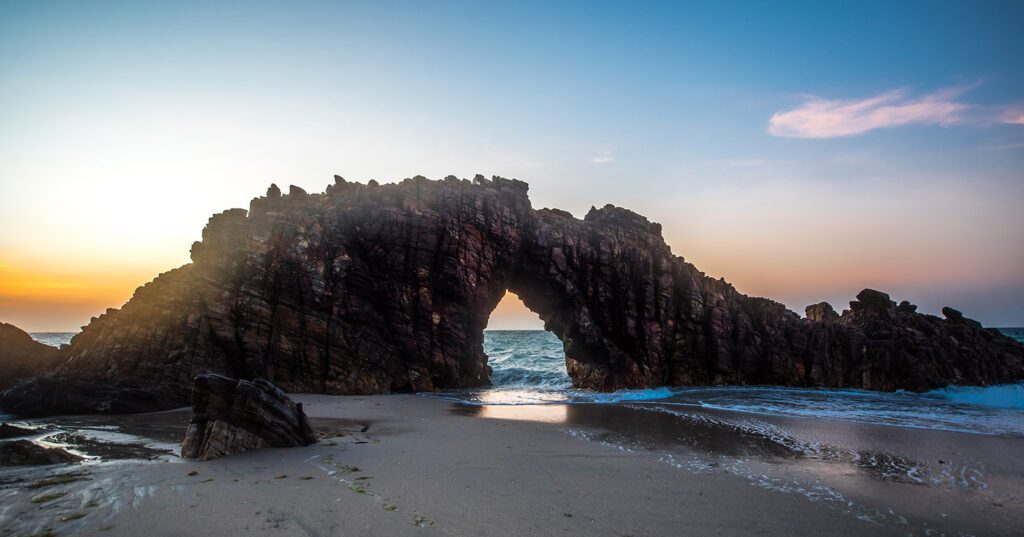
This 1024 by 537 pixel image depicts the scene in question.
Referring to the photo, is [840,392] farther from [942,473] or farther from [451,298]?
[451,298]

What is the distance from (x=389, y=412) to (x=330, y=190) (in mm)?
21186

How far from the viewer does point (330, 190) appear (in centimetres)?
3688

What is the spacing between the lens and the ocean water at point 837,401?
21453 mm

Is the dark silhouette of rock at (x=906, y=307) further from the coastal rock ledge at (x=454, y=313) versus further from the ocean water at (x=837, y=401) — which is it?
the ocean water at (x=837, y=401)

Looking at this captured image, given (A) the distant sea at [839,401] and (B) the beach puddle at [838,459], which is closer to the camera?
(B) the beach puddle at [838,459]

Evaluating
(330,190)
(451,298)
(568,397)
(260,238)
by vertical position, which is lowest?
(568,397)

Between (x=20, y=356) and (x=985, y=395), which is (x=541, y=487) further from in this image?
(x=985, y=395)

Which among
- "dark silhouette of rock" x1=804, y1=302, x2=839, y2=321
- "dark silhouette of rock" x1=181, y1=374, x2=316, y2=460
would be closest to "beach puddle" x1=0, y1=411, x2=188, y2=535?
"dark silhouette of rock" x1=181, y1=374, x2=316, y2=460

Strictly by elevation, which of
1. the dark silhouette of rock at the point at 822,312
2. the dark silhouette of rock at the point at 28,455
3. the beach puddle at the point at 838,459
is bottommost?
the beach puddle at the point at 838,459

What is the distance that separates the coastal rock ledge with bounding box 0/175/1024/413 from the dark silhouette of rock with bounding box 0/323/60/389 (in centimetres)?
132

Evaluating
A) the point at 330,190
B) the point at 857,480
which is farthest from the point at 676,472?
the point at 330,190

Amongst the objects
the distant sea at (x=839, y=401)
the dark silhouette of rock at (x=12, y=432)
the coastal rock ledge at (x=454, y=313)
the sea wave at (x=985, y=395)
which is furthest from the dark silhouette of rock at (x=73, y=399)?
the sea wave at (x=985, y=395)

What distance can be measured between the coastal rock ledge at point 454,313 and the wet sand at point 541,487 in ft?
32.1

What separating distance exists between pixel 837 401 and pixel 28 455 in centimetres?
3491
